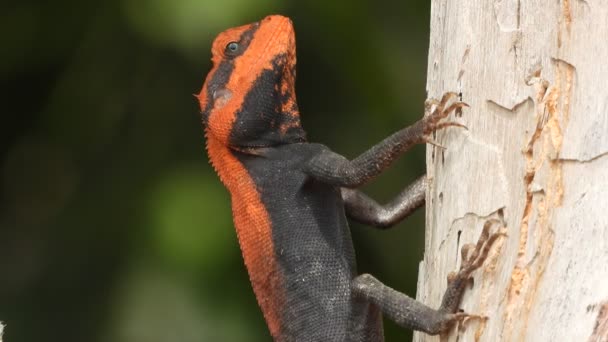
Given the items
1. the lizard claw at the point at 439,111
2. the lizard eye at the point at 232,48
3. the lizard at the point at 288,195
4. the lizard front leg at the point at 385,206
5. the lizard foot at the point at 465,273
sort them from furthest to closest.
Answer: the lizard eye at the point at 232,48 → the lizard front leg at the point at 385,206 → the lizard at the point at 288,195 → the lizard claw at the point at 439,111 → the lizard foot at the point at 465,273

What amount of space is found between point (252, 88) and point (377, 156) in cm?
78

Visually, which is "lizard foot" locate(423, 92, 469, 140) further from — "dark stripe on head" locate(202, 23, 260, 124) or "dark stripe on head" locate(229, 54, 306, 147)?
"dark stripe on head" locate(202, 23, 260, 124)

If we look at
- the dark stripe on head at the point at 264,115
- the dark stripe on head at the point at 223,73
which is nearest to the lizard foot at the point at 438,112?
the dark stripe on head at the point at 264,115

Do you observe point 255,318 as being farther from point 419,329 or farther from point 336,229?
point 419,329

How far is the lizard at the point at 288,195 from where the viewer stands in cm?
451

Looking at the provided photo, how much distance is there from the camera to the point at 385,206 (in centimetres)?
488

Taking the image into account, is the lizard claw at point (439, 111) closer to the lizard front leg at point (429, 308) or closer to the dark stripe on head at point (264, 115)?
the lizard front leg at point (429, 308)

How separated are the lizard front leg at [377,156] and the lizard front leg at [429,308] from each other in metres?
0.43

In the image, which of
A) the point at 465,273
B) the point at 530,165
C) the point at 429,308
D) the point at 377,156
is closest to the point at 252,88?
the point at 377,156

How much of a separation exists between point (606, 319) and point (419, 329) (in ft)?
3.22

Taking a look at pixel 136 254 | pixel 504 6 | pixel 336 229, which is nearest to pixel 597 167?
pixel 504 6

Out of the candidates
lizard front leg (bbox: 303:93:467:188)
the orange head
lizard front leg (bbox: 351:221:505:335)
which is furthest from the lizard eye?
lizard front leg (bbox: 351:221:505:335)

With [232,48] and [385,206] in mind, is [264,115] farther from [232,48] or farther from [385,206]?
[385,206]

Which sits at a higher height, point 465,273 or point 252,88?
point 252,88
